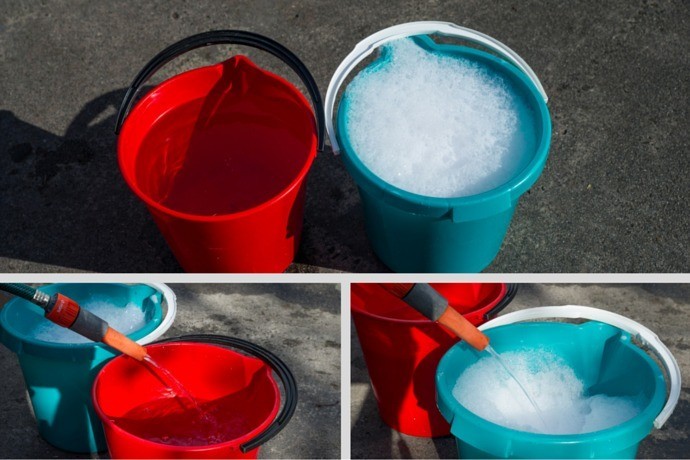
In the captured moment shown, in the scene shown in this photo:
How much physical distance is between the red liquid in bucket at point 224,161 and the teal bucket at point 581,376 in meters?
0.53

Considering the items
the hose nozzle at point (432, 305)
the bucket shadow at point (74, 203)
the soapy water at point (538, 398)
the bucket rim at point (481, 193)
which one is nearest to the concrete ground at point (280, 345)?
the bucket shadow at point (74, 203)

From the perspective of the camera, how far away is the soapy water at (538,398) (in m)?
1.94

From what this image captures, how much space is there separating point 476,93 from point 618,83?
2.44 feet

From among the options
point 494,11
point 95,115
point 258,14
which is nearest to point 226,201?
point 95,115

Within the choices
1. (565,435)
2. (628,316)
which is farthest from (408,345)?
(628,316)

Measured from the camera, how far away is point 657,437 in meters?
2.28

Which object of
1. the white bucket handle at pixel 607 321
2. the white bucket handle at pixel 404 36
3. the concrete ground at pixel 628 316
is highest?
the white bucket handle at pixel 404 36

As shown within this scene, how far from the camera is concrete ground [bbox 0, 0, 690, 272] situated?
244cm

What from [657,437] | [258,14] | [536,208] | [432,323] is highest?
[258,14]

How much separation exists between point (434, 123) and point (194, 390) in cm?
83

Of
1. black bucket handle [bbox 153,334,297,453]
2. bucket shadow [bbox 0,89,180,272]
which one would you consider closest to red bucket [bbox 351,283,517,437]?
black bucket handle [bbox 153,334,297,453]

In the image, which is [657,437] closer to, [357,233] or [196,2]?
[357,233]

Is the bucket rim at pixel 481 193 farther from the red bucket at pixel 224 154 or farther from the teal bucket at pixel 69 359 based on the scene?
the teal bucket at pixel 69 359

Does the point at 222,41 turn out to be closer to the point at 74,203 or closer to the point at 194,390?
the point at 74,203
